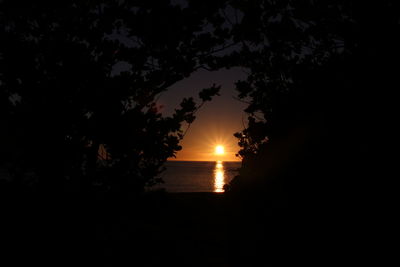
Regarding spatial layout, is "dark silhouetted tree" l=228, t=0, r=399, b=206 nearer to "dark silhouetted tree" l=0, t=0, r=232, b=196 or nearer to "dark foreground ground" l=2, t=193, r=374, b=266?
"dark foreground ground" l=2, t=193, r=374, b=266

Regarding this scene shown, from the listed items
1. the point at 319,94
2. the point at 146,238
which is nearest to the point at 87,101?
the point at 146,238

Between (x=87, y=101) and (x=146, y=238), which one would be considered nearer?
(x=87, y=101)

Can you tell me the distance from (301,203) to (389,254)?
1363mm

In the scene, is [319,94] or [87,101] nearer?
[87,101]

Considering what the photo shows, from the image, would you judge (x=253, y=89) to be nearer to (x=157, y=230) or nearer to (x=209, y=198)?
(x=209, y=198)

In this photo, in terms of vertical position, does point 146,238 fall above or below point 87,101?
below

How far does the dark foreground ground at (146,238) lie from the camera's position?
4.38m

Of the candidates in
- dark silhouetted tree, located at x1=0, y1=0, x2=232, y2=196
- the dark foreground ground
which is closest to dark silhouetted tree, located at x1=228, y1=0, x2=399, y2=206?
the dark foreground ground

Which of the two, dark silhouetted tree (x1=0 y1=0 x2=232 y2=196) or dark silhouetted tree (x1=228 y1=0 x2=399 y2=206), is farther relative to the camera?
dark silhouetted tree (x1=228 y1=0 x2=399 y2=206)

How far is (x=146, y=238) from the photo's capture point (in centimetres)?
553

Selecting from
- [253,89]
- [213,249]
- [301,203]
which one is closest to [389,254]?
[301,203]

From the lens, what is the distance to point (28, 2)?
4.32 m

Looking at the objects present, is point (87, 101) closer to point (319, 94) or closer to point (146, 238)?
point (146, 238)

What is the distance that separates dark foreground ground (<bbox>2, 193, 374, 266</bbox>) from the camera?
4.38m
